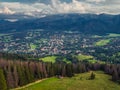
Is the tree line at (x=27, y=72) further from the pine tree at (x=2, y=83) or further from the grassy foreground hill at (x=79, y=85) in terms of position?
the grassy foreground hill at (x=79, y=85)

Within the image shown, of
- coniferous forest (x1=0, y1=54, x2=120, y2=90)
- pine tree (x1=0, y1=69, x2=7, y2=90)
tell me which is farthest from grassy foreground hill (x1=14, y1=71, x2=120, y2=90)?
pine tree (x1=0, y1=69, x2=7, y2=90)

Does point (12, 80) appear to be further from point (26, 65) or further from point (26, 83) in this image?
point (26, 65)

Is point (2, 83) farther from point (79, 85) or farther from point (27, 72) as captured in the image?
point (79, 85)

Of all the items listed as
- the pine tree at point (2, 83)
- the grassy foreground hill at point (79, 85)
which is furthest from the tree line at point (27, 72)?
the grassy foreground hill at point (79, 85)

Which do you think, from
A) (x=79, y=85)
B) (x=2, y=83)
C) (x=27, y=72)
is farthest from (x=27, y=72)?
(x=79, y=85)

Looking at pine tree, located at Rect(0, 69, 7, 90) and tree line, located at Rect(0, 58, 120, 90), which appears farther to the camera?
tree line, located at Rect(0, 58, 120, 90)

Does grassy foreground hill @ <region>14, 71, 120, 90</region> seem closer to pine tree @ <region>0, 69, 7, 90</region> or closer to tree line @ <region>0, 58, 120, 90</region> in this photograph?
tree line @ <region>0, 58, 120, 90</region>

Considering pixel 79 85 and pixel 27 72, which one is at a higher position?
pixel 27 72

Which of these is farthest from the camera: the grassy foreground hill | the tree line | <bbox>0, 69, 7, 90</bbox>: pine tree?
the tree line

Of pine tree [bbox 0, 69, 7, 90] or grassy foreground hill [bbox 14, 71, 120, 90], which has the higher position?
pine tree [bbox 0, 69, 7, 90]

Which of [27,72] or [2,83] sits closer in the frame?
[2,83]

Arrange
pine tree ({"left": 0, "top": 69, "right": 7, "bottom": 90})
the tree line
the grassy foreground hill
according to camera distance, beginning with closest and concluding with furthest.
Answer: pine tree ({"left": 0, "top": 69, "right": 7, "bottom": 90}) → the grassy foreground hill → the tree line
